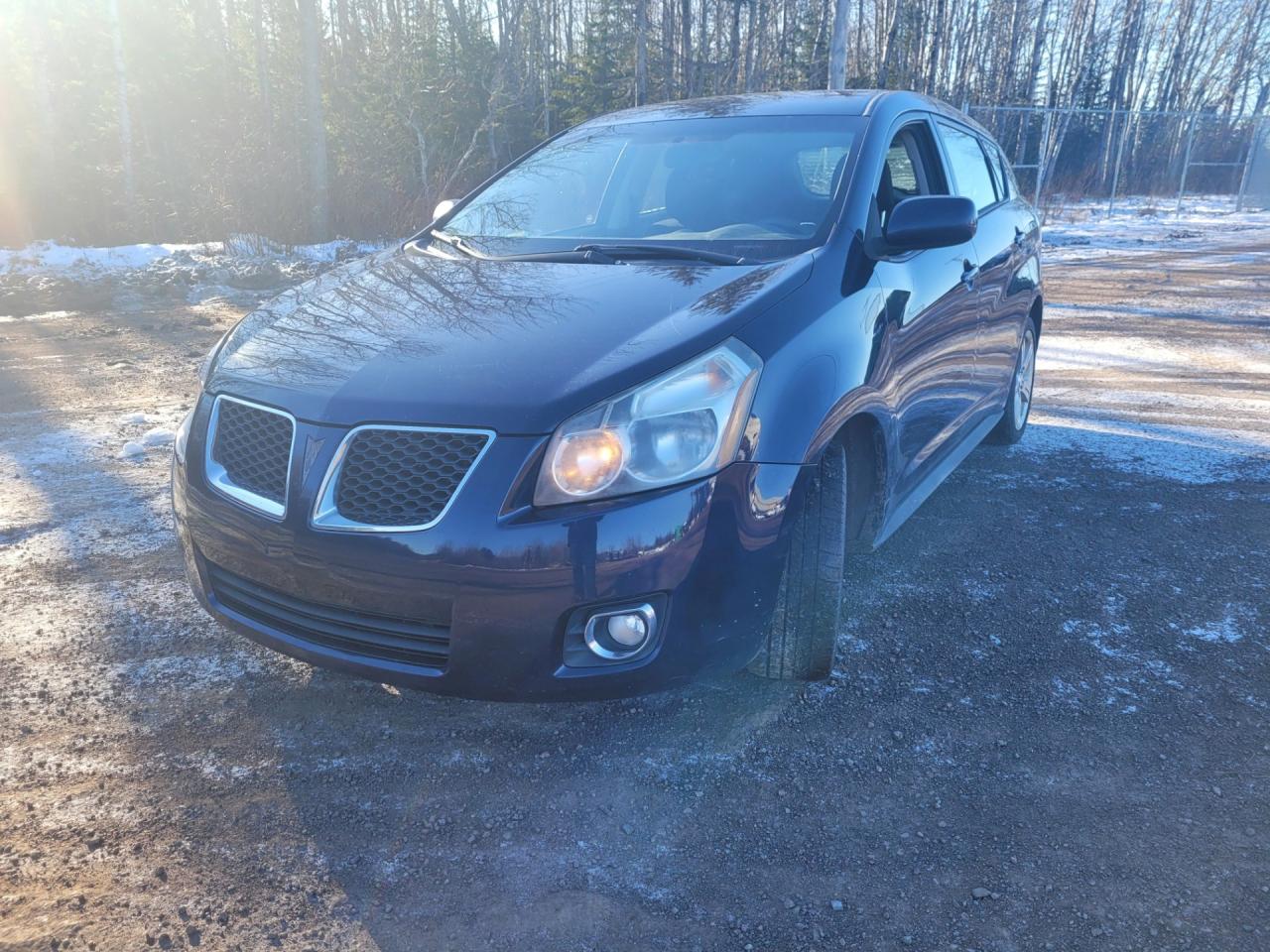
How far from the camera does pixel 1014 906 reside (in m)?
2.02

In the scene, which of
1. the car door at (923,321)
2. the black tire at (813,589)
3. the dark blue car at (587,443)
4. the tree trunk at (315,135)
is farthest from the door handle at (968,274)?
the tree trunk at (315,135)

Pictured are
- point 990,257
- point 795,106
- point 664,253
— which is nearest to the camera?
point 664,253

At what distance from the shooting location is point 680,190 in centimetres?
356

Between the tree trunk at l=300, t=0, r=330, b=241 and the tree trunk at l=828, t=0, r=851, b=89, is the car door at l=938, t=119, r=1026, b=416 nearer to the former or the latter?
the tree trunk at l=300, t=0, r=330, b=241

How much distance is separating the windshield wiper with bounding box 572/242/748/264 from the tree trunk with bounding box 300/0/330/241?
47.3ft

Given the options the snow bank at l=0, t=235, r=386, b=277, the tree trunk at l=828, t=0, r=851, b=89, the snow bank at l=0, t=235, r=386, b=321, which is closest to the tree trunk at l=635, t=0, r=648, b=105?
the tree trunk at l=828, t=0, r=851, b=89

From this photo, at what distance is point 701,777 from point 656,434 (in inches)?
37.1

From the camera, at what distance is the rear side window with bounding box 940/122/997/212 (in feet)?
13.6

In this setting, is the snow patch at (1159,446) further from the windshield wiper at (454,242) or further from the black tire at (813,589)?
the windshield wiper at (454,242)

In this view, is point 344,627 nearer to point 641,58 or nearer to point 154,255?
point 154,255

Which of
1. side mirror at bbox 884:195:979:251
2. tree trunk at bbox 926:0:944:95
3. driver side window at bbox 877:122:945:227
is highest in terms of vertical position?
tree trunk at bbox 926:0:944:95

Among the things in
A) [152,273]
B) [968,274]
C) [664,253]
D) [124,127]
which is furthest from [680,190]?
[124,127]

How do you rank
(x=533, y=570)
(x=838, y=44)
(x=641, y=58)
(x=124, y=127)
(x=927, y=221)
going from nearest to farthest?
(x=533, y=570) < (x=927, y=221) < (x=838, y=44) < (x=124, y=127) < (x=641, y=58)

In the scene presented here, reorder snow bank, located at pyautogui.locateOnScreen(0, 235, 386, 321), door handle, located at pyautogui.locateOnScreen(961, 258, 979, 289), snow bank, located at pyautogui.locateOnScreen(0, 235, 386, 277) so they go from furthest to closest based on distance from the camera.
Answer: snow bank, located at pyautogui.locateOnScreen(0, 235, 386, 277) → snow bank, located at pyautogui.locateOnScreen(0, 235, 386, 321) → door handle, located at pyautogui.locateOnScreen(961, 258, 979, 289)
